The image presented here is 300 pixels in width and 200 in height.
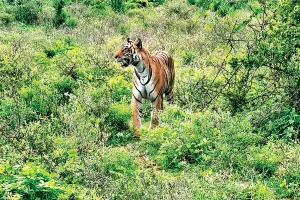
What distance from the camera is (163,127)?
265 inches

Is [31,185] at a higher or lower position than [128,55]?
lower

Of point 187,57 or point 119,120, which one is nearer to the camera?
point 119,120

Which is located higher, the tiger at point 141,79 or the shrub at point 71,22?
the tiger at point 141,79

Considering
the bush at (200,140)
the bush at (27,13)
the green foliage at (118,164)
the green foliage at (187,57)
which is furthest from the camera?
the bush at (27,13)

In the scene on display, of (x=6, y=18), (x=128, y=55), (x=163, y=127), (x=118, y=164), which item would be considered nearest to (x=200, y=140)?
(x=163, y=127)

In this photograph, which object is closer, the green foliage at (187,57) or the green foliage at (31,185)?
the green foliage at (31,185)

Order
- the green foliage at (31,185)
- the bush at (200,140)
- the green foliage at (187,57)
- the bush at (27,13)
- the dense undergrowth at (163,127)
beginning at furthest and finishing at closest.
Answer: the bush at (27,13) → the green foliage at (187,57) → the bush at (200,140) → the dense undergrowth at (163,127) → the green foliage at (31,185)

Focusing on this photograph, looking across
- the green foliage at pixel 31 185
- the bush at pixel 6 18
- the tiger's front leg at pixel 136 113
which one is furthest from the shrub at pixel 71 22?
the green foliage at pixel 31 185

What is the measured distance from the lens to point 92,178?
5254 mm

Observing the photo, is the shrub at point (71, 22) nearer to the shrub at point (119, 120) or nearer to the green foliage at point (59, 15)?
the green foliage at point (59, 15)

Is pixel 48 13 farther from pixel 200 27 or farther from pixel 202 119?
pixel 202 119

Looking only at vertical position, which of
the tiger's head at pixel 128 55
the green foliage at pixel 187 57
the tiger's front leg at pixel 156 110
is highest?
the tiger's head at pixel 128 55

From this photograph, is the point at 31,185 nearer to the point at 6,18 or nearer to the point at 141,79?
the point at 141,79

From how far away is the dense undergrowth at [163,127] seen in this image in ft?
16.7
